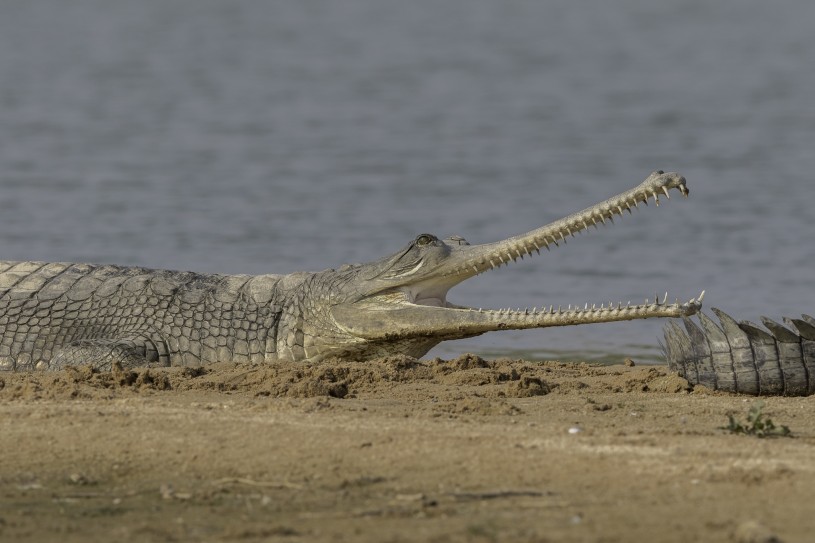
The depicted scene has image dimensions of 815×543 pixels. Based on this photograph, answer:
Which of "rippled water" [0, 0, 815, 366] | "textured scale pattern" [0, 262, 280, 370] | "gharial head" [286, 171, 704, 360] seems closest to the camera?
"gharial head" [286, 171, 704, 360]

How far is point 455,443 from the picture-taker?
5141 mm

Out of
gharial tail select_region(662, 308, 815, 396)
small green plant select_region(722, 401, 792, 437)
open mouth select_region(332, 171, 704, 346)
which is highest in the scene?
open mouth select_region(332, 171, 704, 346)

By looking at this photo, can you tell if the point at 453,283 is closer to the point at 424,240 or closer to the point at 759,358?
the point at 424,240

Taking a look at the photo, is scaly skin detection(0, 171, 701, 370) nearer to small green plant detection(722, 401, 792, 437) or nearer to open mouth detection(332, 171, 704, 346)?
open mouth detection(332, 171, 704, 346)

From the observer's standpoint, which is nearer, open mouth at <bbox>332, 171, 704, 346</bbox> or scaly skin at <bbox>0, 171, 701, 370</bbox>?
open mouth at <bbox>332, 171, 704, 346</bbox>

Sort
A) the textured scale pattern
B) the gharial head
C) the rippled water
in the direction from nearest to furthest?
the gharial head < the textured scale pattern < the rippled water

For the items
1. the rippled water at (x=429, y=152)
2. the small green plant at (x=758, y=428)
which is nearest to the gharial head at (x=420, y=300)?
the rippled water at (x=429, y=152)

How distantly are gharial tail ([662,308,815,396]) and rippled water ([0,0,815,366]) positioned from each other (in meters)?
2.27

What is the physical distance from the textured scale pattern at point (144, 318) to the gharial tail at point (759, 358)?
3047 mm

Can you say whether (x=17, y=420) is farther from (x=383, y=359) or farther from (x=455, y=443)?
(x=383, y=359)

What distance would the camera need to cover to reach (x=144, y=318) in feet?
29.4

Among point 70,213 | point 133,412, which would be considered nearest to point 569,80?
point 70,213

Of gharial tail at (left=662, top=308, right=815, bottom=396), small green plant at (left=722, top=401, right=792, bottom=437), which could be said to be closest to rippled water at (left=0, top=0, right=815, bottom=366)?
gharial tail at (left=662, top=308, right=815, bottom=396)

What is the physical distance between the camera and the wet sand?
4.21 meters
